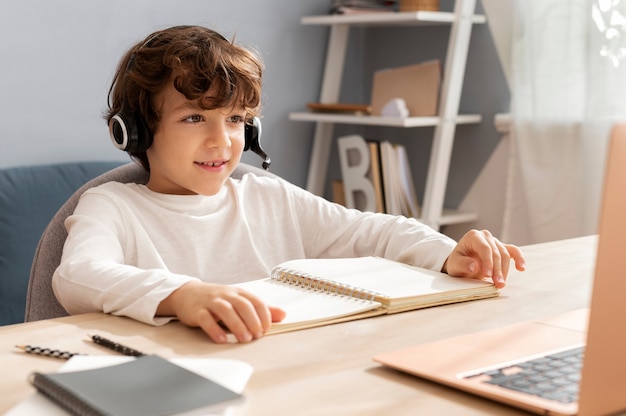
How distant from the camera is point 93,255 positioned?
1.20 m

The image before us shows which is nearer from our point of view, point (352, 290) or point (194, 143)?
point (352, 290)

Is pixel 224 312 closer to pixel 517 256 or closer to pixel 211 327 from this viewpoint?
pixel 211 327

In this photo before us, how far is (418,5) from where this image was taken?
2861mm

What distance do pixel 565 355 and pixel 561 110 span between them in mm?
1980

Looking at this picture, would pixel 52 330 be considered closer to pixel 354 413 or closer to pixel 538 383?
pixel 354 413

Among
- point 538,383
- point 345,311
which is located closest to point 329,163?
point 345,311

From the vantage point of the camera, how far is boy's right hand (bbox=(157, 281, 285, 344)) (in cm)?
92

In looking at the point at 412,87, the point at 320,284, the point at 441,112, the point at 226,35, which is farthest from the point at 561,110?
the point at 320,284

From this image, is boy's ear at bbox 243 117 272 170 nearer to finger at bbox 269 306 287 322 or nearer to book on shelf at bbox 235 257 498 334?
book on shelf at bbox 235 257 498 334

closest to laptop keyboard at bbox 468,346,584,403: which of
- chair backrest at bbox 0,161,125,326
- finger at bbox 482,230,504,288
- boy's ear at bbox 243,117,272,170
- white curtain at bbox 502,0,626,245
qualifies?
finger at bbox 482,230,504,288

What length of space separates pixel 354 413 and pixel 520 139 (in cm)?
223

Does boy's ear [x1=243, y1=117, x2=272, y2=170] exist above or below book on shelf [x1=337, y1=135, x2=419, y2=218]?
above

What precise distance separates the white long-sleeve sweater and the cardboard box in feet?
4.34

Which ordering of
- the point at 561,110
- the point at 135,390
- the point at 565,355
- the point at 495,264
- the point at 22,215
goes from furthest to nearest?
the point at 561,110
the point at 22,215
the point at 495,264
the point at 565,355
the point at 135,390
